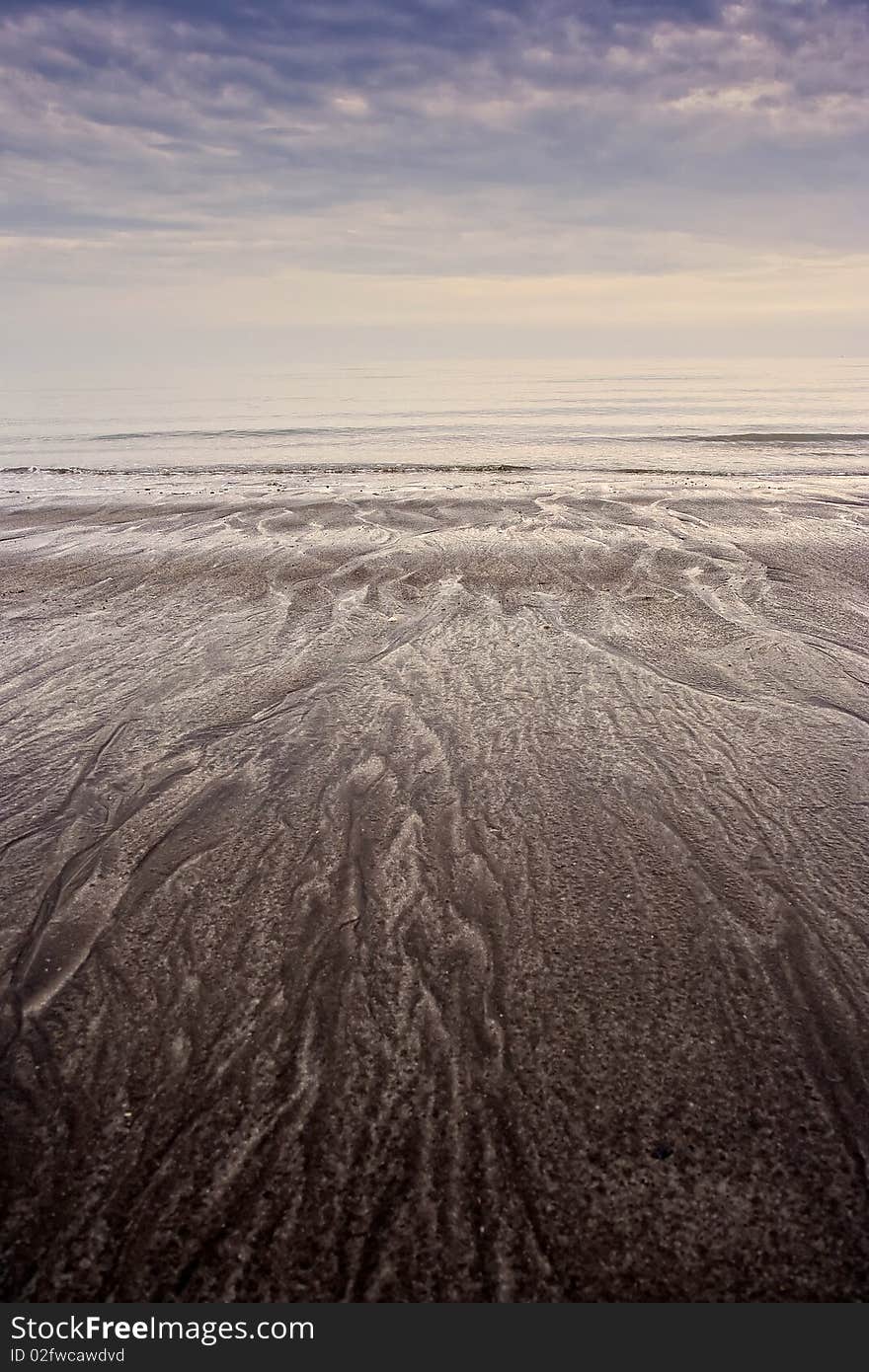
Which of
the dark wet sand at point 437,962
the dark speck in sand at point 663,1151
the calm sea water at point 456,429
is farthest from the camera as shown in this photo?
the calm sea water at point 456,429

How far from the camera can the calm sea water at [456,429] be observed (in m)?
20.3

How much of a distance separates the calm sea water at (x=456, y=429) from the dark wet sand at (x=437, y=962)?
46.0ft

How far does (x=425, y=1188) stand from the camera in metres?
2.28

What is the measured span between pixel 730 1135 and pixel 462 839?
6.11ft

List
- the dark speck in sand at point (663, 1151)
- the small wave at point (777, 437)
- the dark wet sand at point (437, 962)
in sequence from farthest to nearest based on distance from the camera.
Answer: the small wave at point (777, 437) → the dark speck in sand at point (663, 1151) → the dark wet sand at point (437, 962)

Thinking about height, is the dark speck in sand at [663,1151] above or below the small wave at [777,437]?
Result: below

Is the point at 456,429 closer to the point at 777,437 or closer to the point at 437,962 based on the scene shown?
the point at 777,437

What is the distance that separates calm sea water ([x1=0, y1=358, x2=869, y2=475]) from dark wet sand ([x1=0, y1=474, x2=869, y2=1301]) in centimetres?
1403

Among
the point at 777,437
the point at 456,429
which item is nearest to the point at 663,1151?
the point at 777,437

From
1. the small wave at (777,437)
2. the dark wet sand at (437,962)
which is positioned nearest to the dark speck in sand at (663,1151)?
the dark wet sand at (437,962)

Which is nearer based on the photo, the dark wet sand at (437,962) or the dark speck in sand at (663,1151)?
the dark wet sand at (437,962)

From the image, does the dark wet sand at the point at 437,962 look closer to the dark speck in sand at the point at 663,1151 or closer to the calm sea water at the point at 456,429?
the dark speck in sand at the point at 663,1151

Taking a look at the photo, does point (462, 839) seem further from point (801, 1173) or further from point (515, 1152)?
point (801, 1173)

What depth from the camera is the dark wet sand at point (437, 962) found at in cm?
216
